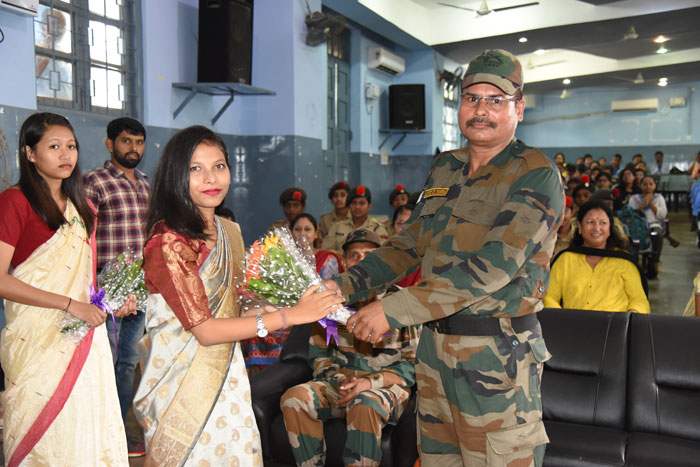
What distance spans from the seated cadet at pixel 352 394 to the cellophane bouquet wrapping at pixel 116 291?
88cm

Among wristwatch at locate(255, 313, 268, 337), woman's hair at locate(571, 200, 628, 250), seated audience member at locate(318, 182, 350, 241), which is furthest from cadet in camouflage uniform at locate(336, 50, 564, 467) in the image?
seated audience member at locate(318, 182, 350, 241)

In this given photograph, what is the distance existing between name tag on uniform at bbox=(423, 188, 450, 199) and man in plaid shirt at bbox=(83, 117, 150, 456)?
6.25 ft

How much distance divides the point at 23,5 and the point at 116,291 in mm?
2551

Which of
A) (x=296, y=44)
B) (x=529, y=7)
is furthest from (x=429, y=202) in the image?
(x=529, y=7)

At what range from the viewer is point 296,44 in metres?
6.28

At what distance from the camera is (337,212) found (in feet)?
20.2

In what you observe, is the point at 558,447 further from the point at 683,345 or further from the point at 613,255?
the point at 613,255

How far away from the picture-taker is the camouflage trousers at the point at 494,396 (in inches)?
A: 67.8

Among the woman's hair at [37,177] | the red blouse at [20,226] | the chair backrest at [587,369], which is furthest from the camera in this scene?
the chair backrest at [587,369]

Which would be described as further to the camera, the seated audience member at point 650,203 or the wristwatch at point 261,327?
the seated audience member at point 650,203

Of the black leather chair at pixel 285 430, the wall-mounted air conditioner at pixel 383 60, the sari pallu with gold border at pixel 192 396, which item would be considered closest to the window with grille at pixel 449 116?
the wall-mounted air conditioner at pixel 383 60

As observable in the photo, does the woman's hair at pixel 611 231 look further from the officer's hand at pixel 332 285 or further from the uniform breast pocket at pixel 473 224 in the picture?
the officer's hand at pixel 332 285

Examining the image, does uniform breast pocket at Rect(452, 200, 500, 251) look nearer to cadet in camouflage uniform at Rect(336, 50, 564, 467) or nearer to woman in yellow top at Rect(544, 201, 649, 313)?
cadet in camouflage uniform at Rect(336, 50, 564, 467)

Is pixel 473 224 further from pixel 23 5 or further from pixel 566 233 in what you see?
pixel 566 233
